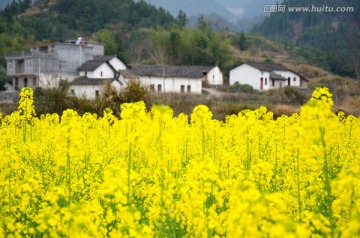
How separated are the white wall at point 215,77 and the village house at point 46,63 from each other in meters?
13.0

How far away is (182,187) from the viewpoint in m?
5.49

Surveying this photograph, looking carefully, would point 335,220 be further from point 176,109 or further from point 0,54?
point 0,54

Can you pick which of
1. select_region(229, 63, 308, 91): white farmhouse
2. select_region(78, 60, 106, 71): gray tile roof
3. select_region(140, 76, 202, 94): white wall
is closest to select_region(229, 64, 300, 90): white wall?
select_region(229, 63, 308, 91): white farmhouse

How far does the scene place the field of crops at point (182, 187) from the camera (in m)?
4.08

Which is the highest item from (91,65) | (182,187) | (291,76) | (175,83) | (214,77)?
(91,65)

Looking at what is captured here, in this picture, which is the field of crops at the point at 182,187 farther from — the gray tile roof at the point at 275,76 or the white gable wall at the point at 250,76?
the gray tile roof at the point at 275,76

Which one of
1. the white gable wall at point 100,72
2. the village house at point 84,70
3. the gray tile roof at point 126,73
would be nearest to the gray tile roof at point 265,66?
the village house at point 84,70

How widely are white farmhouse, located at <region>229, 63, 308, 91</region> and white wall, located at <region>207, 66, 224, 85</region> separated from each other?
145cm

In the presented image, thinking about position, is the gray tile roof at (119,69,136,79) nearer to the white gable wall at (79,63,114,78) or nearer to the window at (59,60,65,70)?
the white gable wall at (79,63,114,78)

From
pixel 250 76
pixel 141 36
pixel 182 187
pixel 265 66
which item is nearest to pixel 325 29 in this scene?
pixel 141 36

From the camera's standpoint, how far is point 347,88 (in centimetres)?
4897

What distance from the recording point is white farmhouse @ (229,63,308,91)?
53750 mm

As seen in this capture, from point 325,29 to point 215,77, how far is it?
Result: 6692 centimetres

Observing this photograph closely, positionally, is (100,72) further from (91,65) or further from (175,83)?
(175,83)
